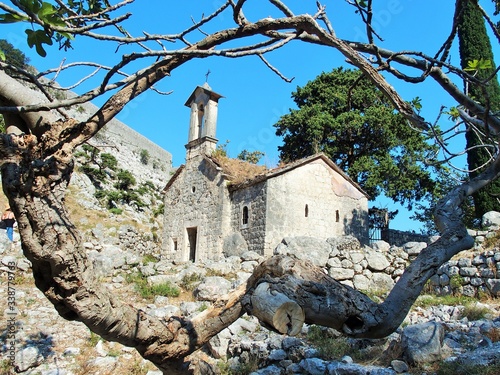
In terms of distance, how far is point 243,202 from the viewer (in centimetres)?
1504

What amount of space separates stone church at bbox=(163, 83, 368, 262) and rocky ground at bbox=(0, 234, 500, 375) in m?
6.17

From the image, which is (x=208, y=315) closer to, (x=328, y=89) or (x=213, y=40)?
(x=213, y=40)

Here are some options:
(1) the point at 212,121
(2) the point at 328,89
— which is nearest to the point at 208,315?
(1) the point at 212,121

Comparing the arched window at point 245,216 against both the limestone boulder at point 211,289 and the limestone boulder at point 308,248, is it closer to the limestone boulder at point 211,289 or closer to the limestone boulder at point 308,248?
the limestone boulder at point 308,248

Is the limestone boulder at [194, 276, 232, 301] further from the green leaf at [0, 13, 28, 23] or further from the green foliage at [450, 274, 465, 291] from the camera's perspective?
the green leaf at [0, 13, 28, 23]

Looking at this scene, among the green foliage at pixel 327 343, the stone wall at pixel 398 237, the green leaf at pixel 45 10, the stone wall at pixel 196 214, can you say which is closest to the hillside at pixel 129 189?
the stone wall at pixel 196 214

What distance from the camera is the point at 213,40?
2.76 meters

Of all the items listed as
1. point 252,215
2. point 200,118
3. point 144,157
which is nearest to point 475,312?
point 252,215

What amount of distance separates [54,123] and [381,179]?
19476 mm

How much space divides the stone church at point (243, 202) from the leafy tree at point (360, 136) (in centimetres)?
437

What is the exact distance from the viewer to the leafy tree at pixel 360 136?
20.3m

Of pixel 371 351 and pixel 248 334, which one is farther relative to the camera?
pixel 248 334

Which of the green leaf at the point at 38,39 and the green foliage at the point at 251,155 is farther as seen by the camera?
the green foliage at the point at 251,155

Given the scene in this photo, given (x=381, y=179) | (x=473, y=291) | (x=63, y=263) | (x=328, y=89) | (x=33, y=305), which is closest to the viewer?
(x=63, y=263)
